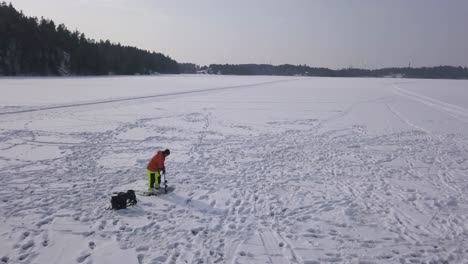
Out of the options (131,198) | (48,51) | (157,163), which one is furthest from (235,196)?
(48,51)

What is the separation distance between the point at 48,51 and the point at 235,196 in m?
75.0

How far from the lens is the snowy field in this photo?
5.45m

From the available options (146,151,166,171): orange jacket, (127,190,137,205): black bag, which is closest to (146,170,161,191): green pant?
(146,151,166,171): orange jacket

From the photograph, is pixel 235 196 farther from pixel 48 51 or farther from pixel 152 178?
pixel 48 51

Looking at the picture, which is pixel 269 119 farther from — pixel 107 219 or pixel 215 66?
pixel 215 66

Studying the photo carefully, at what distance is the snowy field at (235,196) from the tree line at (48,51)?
56.4m

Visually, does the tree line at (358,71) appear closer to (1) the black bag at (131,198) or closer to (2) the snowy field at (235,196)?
(2) the snowy field at (235,196)

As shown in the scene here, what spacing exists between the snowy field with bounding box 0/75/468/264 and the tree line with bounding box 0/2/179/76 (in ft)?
185

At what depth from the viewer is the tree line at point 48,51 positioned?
6016 cm

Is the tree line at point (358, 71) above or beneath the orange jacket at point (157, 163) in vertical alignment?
above

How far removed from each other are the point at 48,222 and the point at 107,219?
1.12 m

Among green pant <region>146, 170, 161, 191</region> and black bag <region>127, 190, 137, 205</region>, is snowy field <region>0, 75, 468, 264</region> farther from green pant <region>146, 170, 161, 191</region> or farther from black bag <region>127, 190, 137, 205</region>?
green pant <region>146, 170, 161, 191</region>

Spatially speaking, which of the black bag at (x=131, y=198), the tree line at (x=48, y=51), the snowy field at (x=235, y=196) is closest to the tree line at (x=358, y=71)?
the tree line at (x=48, y=51)

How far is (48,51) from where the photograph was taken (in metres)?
67.9
